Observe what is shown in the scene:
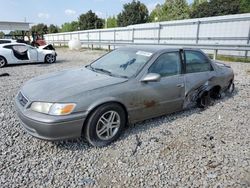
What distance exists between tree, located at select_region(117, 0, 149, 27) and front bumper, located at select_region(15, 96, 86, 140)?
166 ft

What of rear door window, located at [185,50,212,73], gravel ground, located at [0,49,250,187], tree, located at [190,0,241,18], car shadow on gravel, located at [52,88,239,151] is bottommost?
gravel ground, located at [0,49,250,187]

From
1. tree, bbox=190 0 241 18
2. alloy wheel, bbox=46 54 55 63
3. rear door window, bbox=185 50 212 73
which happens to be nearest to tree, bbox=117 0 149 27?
tree, bbox=190 0 241 18

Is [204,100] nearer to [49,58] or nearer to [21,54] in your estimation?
[21,54]

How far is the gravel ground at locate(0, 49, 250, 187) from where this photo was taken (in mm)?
2773

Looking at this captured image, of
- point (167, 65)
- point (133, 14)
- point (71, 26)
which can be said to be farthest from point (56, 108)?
point (71, 26)

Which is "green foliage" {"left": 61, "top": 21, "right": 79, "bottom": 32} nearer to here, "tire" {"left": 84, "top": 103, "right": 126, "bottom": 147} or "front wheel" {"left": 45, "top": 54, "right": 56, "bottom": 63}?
"front wheel" {"left": 45, "top": 54, "right": 56, "bottom": 63}

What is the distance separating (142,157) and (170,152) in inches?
17.4

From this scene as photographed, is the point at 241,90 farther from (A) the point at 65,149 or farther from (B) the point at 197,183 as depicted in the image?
(A) the point at 65,149

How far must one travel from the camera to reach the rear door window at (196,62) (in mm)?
4555

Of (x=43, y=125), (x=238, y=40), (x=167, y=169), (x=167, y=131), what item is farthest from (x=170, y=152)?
(x=238, y=40)

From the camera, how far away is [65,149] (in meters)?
3.39

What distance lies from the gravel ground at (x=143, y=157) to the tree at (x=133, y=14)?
49.8 meters

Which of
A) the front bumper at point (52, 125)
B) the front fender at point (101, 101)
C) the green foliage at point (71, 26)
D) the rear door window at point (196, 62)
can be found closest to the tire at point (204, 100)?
the rear door window at point (196, 62)

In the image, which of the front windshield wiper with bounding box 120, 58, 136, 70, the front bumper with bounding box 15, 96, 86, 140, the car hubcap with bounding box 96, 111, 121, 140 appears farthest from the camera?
the front windshield wiper with bounding box 120, 58, 136, 70
